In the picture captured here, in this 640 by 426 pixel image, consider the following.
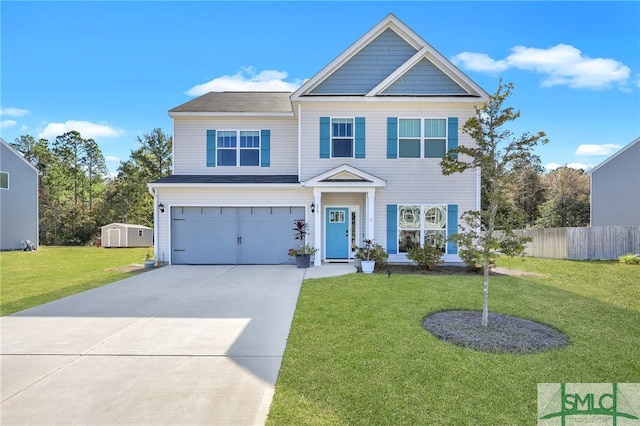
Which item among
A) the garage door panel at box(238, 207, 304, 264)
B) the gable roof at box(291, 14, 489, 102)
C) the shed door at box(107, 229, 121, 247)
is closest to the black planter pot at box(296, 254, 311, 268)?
the garage door panel at box(238, 207, 304, 264)

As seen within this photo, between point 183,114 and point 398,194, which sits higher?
point 183,114

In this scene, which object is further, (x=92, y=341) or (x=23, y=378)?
(x=92, y=341)

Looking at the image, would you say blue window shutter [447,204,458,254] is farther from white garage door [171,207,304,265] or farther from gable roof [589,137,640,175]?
gable roof [589,137,640,175]

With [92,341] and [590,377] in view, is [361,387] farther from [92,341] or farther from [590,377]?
[92,341]

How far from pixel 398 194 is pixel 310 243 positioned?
389 centimetres

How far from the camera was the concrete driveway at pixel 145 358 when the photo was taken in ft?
10.6

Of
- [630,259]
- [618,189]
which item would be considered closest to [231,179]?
[630,259]

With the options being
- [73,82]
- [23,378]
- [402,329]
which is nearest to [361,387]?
[402,329]

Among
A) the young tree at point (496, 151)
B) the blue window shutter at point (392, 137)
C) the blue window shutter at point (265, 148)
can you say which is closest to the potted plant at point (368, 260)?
the blue window shutter at point (392, 137)

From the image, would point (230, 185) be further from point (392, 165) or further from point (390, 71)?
point (390, 71)

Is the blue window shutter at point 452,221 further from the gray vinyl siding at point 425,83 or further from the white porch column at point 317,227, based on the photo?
the white porch column at point 317,227

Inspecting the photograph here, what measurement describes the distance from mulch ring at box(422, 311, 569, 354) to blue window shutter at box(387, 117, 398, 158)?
772cm

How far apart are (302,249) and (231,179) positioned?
4.09 m

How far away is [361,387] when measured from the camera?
3.57m
